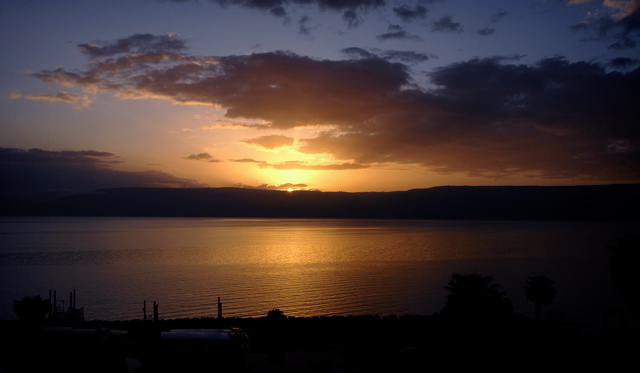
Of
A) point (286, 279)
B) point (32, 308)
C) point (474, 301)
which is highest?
point (474, 301)

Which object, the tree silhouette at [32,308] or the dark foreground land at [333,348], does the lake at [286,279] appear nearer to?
the tree silhouette at [32,308]

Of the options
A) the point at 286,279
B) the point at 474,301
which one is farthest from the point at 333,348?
the point at 286,279

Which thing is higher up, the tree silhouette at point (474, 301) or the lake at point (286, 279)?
the tree silhouette at point (474, 301)

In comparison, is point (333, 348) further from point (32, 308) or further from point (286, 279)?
point (286, 279)

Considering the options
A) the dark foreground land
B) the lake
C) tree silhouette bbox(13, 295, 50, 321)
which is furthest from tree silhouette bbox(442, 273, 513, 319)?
tree silhouette bbox(13, 295, 50, 321)

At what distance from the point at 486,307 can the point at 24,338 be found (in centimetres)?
2056

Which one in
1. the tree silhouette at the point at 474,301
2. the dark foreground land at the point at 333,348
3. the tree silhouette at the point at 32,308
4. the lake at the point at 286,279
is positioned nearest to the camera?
the dark foreground land at the point at 333,348

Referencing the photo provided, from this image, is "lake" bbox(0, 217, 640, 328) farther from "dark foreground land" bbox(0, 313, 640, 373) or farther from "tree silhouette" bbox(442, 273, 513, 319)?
"dark foreground land" bbox(0, 313, 640, 373)

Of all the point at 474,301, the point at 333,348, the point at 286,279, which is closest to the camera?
the point at 333,348

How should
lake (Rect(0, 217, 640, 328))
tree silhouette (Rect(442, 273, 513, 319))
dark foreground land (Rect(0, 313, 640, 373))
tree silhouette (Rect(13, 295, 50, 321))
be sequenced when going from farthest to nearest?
lake (Rect(0, 217, 640, 328)), tree silhouette (Rect(13, 295, 50, 321)), tree silhouette (Rect(442, 273, 513, 319)), dark foreground land (Rect(0, 313, 640, 373))

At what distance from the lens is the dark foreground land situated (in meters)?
12.9

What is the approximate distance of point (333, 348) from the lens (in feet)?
67.5

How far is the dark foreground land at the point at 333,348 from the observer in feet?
42.5

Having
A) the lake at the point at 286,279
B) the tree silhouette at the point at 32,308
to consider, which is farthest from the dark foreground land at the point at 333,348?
the lake at the point at 286,279
